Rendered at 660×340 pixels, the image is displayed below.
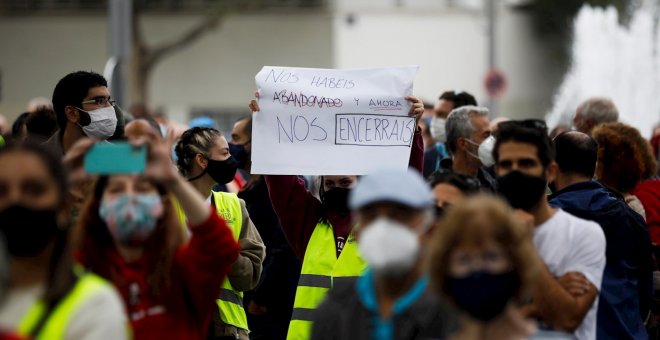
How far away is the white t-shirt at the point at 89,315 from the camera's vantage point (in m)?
4.45

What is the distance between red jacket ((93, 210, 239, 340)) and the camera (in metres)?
5.12

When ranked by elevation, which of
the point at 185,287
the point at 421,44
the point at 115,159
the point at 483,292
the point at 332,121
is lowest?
the point at 421,44

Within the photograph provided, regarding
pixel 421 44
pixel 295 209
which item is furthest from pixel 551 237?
pixel 421 44

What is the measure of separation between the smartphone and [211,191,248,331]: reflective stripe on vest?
8.12 feet

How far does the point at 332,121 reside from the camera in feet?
26.0

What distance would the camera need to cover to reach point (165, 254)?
5.18m

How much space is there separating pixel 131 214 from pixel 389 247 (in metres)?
0.94

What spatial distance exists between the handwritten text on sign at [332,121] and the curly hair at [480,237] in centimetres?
302

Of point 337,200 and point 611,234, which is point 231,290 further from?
point 611,234

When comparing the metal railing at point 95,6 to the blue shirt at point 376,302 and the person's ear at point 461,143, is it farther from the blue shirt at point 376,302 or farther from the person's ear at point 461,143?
the blue shirt at point 376,302

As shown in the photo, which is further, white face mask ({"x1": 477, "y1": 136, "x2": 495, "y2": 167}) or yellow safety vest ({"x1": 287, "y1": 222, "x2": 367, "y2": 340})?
white face mask ({"x1": 477, "y1": 136, "x2": 495, "y2": 167})

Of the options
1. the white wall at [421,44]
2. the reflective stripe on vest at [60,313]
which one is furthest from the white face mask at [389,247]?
the white wall at [421,44]

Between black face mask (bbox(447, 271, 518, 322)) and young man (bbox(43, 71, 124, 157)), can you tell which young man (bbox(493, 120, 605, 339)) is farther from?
young man (bbox(43, 71, 124, 157))

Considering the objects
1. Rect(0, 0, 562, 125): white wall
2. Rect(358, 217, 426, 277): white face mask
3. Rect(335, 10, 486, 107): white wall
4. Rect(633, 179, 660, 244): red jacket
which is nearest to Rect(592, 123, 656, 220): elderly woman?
Rect(633, 179, 660, 244): red jacket
